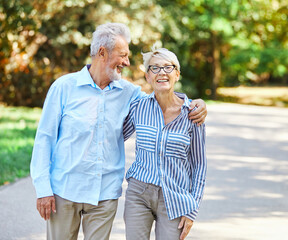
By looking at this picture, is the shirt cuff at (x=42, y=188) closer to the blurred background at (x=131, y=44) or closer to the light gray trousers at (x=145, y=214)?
the light gray trousers at (x=145, y=214)

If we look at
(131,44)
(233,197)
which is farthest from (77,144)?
(131,44)

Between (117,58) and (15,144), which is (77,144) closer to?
(117,58)

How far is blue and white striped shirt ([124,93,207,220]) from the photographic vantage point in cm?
294

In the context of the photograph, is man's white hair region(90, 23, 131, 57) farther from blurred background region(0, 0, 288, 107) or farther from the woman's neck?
blurred background region(0, 0, 288, 107)

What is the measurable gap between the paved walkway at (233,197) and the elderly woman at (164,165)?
1.95 meters

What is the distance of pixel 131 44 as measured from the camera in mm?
16938

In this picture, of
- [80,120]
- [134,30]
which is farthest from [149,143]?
[134,30]

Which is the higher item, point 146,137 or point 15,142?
point 146,137

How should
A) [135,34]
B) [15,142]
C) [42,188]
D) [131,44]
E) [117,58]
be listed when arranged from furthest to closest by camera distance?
[131,44] → [135,34] → [15,142] → [117,58] → [42,188]

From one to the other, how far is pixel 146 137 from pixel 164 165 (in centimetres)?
21

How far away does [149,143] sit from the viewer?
2980mm

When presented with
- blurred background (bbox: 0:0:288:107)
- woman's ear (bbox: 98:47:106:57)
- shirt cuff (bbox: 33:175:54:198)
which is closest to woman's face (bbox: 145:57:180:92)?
woman's ear (bbox: 98:47:106:57)

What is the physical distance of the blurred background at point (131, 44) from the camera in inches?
523

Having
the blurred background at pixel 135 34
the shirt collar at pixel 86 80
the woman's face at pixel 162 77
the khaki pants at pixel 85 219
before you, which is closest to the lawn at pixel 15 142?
the blurred background at pixel 135 34
